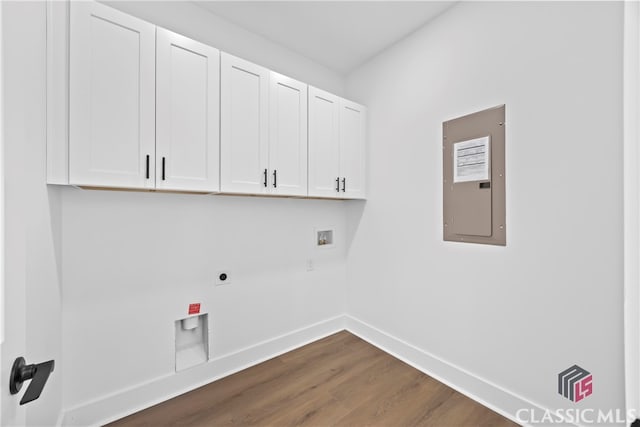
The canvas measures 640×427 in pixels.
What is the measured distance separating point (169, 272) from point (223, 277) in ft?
1.24

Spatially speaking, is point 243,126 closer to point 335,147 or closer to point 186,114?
point 186,114

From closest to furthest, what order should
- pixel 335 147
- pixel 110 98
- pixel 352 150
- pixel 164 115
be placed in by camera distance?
1. pixel 110 98
2. pixel 164 115
3. pixel 335 147
4. pixel 352 150

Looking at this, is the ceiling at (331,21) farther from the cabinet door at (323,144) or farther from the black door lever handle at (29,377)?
the black door lever handle at (29,377)

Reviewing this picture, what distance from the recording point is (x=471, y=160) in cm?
185

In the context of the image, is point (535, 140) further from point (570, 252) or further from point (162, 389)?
point (162, 389)

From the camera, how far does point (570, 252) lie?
1.44m

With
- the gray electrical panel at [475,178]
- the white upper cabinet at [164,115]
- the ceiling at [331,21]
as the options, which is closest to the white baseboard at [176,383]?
the white upper cabinet at [164,115]

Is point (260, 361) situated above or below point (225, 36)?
below

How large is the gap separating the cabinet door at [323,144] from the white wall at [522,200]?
19.2 inches

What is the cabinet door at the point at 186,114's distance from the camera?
1.54 metres

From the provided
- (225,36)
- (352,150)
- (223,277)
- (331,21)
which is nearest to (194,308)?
(223,277)

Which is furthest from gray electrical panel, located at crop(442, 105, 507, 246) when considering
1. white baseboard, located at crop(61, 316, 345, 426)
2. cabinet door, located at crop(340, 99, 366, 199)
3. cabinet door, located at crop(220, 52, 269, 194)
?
white baseboard, located at crop(61, 316, 345, 426)

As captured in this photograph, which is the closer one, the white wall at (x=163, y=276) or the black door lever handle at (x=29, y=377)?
the black door lever handle at (x=29, y=377)

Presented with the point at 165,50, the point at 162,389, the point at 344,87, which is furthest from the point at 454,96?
the point at 162,389
